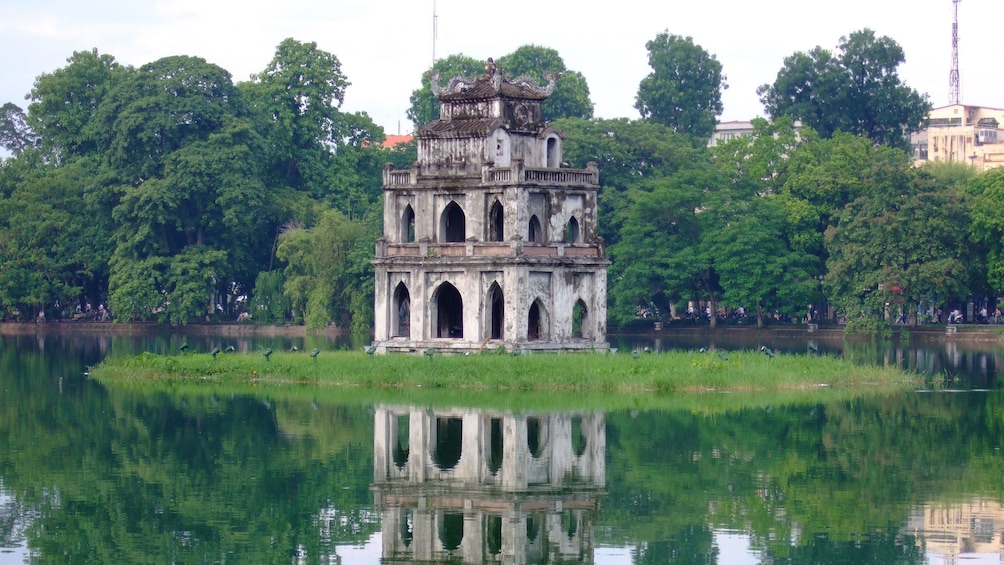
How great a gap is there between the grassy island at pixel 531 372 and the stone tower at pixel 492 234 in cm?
318

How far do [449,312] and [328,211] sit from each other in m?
30.0

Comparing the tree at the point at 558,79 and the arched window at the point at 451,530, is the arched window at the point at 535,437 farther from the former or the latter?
the tree at the point at 558,79

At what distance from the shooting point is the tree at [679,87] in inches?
4513

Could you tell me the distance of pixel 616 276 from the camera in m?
88.4

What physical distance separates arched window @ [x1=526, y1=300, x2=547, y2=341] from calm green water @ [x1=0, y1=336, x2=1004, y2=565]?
1198 cm

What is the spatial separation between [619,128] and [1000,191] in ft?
65.6

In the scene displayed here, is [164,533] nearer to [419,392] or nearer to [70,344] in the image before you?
[419,392]

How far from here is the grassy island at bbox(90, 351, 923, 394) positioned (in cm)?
4931

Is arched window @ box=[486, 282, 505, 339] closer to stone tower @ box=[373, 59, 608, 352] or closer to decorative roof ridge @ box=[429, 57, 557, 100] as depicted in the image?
stone tower @ box=[373, 59, 608, 352]

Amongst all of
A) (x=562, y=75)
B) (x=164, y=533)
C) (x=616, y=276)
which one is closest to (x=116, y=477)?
(x=164, y=533)

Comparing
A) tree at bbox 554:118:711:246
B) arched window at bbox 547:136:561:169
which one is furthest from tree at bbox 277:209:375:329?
arched window at bbox 547:136:561:169

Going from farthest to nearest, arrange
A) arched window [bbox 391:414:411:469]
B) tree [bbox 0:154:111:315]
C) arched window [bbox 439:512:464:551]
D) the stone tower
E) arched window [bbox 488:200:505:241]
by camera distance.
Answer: tree [bbox 0:154:111:315] < arched window [bbox 488:200:505:241] < the stone tower < arched window [bbox 391:414:411:469] < arched window [bbox 439:512:464:551]

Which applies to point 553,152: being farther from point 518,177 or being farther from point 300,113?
point 300,113

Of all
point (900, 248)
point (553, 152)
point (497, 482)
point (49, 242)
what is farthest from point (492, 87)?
point (49, 242)
